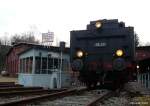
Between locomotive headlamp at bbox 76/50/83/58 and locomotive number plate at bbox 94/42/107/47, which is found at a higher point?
locomotive number plate at bbox 94/42/107/47

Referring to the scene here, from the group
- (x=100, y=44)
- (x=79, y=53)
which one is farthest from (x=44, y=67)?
(x=100, y=44)

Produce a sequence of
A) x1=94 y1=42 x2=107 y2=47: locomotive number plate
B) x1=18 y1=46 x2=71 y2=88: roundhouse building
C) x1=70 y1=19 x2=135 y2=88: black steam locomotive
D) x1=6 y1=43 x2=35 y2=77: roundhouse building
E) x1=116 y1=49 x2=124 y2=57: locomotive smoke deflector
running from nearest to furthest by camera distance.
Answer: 1. x1=116 y1=49 x2=124 y2=57: locomotive smoke deflector
2. x1=70 y1=19 x2=135 y2=88: black steam locomotive
3. x1=94 y1=42 x2=107 y2=47: locomotive number plate
4. x1=18 y1=46 x2=71 y2=88: roundhouse building
5. x1=6 y1=43 x2=35 y2=77: roundhouse building

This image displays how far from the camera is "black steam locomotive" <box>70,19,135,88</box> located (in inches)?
508

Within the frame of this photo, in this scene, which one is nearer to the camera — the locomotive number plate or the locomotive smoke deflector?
the locomotive smoke deflector

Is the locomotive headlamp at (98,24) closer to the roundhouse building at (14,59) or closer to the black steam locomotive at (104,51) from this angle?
the black steam locomotive at (104,51)

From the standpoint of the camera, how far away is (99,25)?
13.6 meters

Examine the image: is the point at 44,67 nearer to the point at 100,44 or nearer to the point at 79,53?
the point at 79,53

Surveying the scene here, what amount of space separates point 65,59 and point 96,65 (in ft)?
27.1

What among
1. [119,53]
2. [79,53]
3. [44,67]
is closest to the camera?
[119,53]

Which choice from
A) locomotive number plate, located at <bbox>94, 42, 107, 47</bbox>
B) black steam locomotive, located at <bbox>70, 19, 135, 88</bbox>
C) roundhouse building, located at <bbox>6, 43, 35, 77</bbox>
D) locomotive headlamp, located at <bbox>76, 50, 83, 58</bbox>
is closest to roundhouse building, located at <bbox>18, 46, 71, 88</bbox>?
black steam locomotive, located at <bbox>70, 19, 135, 88</bbox>

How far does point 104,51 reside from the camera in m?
13.5

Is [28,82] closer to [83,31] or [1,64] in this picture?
[83,31]

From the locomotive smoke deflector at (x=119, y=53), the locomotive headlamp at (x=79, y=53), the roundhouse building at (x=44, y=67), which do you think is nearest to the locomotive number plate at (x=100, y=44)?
the locomotive headlamp at (x=79, y=53)

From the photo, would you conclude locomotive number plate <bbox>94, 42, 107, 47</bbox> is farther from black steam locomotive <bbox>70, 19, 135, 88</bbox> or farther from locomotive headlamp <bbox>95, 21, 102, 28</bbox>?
locomotive headlamp <bbox>95, 21, 102, 28</bbox>
